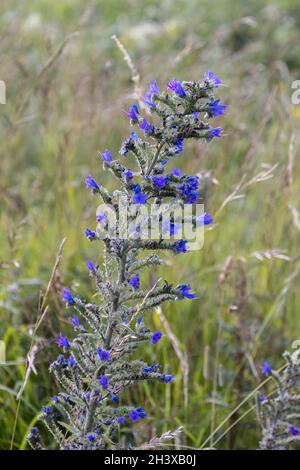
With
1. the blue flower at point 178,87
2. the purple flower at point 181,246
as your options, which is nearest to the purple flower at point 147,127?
the blue flower at point 178,87

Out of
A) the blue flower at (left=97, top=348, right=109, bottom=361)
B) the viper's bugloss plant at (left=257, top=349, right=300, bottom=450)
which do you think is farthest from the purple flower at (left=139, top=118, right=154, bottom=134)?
the viper's bugloss plant at (left=257, top=349, right=300, bottom=450)

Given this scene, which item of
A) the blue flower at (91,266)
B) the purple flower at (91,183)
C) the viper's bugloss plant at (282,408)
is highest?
the purple flower at (91,183)

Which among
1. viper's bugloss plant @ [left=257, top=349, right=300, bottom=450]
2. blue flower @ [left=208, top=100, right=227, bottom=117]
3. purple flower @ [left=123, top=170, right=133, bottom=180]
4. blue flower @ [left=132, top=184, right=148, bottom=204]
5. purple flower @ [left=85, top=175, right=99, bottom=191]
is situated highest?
blue flower @ [left=208, top=100, right=227, bottom=117]

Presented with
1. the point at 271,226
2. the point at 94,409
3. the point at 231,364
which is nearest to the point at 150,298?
the point at 94,409

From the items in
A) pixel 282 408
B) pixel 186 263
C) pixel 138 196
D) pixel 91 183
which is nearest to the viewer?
pixel 138 196

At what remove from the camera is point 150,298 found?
6.08 feet

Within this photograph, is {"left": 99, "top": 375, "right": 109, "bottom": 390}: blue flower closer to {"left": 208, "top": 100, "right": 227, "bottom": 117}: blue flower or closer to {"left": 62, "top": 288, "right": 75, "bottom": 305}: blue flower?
{"left": 62, "top": 288, "right": 75, "bottom": 305}: blue flower

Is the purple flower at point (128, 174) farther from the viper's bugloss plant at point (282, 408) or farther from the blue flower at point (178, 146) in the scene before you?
the viper's bugloss plant at point (282, 408)

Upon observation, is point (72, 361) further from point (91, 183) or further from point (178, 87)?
point (178, 87)

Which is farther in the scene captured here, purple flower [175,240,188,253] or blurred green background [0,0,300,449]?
blurred green background [0,0,300,449]

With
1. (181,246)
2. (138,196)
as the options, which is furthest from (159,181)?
(181,246)
